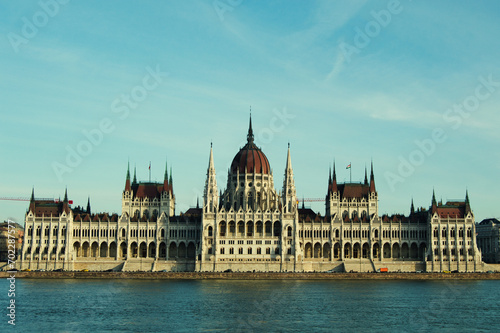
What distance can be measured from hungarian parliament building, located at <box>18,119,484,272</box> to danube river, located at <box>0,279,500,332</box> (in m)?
23.2

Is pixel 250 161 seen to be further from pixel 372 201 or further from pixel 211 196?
pixel 372 201

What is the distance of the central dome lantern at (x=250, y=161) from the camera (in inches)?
6491

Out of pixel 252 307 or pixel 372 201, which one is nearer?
pixel 252 307

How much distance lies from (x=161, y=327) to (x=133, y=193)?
310 ft

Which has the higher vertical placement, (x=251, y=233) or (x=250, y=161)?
(x=250, y=161)

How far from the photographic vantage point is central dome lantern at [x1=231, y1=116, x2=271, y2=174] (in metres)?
165

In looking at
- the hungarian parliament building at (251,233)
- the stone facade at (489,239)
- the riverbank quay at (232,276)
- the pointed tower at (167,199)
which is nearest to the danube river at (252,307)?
the riverbank quay at (232,276)

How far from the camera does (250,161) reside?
544ft

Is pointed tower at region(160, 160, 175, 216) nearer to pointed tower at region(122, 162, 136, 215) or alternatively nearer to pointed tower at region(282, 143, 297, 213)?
pointed tower at region(122, 162, 136, 215)

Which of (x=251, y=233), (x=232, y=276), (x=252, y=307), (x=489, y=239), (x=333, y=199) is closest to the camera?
(x=252, y=307)

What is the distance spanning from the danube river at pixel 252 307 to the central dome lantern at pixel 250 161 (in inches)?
1587

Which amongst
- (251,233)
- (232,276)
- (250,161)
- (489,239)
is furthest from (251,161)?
(489,239)

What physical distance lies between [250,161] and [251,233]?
18472mm

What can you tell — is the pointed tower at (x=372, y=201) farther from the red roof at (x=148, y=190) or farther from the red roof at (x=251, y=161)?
the red roof at (x=148, y=190)
